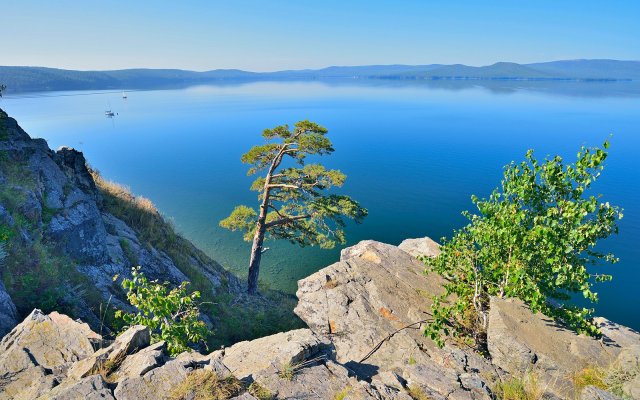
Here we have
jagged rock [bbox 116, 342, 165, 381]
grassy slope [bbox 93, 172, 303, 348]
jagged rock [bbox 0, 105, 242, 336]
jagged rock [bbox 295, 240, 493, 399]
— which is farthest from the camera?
grassy slope [bbox 93, 172, 303, 348]

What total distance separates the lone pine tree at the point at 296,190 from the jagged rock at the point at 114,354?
13.4 meters

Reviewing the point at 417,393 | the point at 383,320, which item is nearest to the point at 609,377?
the point at 417,393

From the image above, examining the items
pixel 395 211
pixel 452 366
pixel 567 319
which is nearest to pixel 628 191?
pixel 395 211

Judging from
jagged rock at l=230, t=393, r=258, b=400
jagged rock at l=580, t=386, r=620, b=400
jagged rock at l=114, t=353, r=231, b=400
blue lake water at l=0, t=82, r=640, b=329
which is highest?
jagged rock at l=114, t=353, r=231, b=400

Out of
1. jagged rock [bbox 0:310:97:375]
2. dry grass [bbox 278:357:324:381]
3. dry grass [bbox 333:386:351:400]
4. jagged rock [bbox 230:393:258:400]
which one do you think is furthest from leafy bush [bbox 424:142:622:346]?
jagged rock [bbox 0:310:97:375]

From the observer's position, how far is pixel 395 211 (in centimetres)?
4856

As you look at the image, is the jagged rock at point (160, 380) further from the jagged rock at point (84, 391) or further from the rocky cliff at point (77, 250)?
the rocky cliff at point (77, 250)

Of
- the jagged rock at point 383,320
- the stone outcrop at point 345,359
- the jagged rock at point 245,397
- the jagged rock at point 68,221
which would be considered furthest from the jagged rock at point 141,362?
the jagged rock at point 68,221

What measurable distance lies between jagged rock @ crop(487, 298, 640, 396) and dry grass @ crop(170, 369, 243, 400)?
7479 millimetres

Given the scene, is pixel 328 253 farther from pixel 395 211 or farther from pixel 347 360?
pixel 347 360

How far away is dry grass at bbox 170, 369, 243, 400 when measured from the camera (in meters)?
6.68

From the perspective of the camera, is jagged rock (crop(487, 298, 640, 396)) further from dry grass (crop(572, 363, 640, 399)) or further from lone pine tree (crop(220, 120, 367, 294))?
lone pine tree (crop(220, 120, 367, 294))

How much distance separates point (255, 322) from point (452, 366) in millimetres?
11577

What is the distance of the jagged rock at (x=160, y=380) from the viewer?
268 inches
